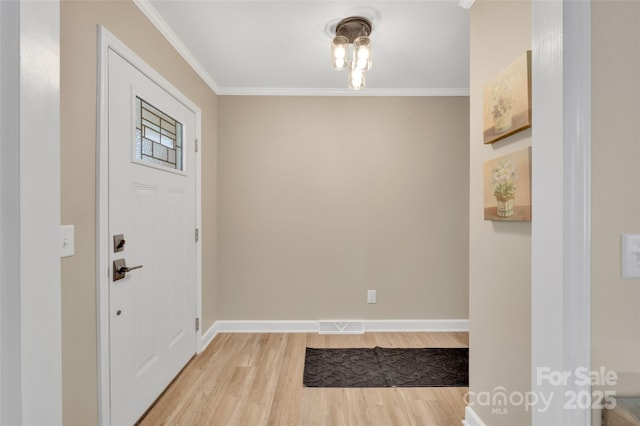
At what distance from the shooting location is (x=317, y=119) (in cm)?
300

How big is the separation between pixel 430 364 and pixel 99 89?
2.88 meters

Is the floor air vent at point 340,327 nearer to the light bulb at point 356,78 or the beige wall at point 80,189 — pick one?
the beige wall at point 80,189

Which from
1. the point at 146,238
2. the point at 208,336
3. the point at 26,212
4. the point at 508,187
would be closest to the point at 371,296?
the point at 208,336

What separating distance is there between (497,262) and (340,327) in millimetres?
1967

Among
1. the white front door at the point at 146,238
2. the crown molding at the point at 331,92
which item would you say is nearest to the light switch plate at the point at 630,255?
the white front door at the point at 146,238

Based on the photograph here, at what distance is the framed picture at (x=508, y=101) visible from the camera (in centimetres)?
110

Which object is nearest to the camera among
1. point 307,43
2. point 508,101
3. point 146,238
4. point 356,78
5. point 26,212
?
point 26,212

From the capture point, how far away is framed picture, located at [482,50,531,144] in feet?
3.60

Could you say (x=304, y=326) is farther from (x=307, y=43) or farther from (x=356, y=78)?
(x=307, y=43)

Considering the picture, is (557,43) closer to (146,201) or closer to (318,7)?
(318,7)

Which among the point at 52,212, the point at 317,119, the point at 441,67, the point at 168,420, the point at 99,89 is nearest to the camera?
the point at 52,212

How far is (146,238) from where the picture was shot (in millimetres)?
1785

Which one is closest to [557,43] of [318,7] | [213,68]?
[318,7]

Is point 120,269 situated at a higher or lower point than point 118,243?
lower
